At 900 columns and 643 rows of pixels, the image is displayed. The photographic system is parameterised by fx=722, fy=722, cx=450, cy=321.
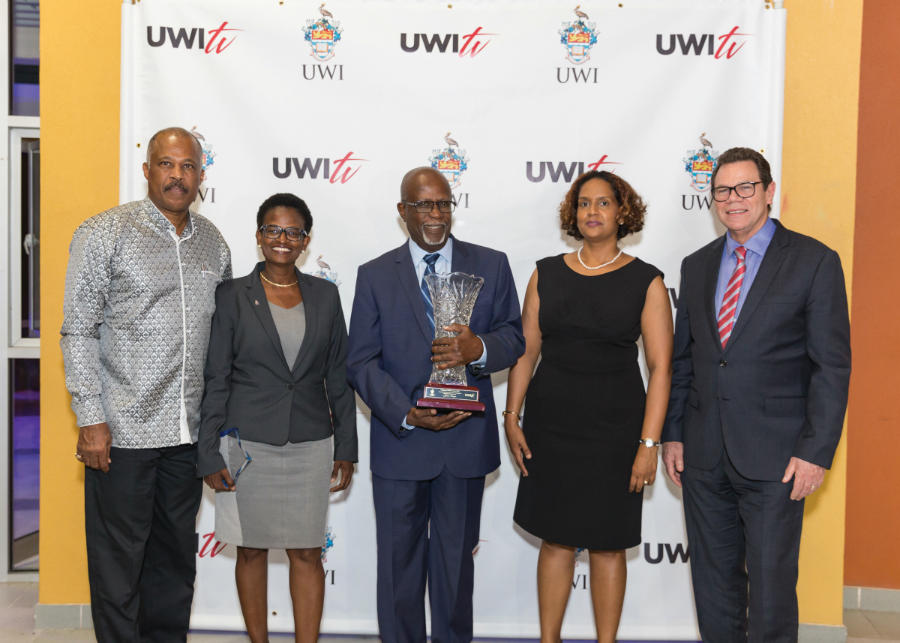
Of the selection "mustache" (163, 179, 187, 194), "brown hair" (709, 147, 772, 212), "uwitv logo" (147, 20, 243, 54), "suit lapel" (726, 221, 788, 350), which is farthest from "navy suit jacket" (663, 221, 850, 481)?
"uwitv logo" (147, 20, 243, 54)

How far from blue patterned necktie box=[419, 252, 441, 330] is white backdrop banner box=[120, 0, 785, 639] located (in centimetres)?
68

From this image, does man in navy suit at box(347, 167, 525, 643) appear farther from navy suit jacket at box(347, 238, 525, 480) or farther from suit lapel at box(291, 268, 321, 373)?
suit lapel at box(291, 268, 321, 373)

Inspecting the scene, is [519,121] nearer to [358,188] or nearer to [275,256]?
Result: [358,188]

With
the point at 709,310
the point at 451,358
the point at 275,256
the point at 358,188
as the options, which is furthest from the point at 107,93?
the point at 709,310

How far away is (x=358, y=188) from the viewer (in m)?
3.21

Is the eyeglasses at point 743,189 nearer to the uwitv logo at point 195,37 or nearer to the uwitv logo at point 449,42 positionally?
the uwitv logo at point 449,42

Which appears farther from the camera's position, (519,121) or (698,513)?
(519,121)

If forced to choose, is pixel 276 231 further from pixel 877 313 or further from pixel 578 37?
pixel 877 313

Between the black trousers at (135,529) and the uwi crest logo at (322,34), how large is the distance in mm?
1789

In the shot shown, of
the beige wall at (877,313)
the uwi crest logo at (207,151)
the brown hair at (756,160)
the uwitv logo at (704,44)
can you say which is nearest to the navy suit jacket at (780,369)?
the brown hair at (756,160)

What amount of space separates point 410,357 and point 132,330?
36.1 inches

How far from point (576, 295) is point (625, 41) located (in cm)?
132

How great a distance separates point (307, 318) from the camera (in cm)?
250

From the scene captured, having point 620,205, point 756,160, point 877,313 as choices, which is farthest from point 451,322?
point 877,313
